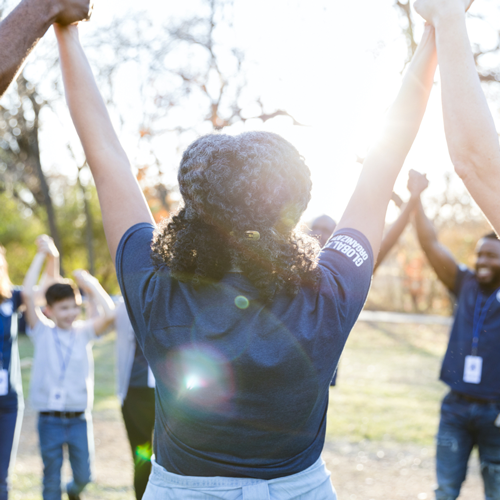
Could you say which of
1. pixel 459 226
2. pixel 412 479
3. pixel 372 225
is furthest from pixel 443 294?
pixel 372 225

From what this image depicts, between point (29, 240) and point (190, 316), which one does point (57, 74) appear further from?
point (190, 316)

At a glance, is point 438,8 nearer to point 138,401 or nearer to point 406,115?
point 406,115

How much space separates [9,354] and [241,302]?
3122mm

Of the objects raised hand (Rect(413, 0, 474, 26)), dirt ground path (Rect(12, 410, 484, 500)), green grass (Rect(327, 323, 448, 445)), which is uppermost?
raised hand (Rect(413, 0, 474, 26))

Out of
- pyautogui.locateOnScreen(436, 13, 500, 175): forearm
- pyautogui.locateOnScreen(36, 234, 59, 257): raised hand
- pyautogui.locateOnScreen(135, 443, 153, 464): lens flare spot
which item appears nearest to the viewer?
pyautogui.locateOnScreen(436, 13, 500, 175): forearm

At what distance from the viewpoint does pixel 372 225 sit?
1252 mm

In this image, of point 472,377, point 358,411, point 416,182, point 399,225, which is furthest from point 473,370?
point 358,411

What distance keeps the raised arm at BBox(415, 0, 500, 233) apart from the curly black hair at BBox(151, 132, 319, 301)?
1.07 ft

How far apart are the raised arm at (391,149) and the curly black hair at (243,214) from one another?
0.59 feet

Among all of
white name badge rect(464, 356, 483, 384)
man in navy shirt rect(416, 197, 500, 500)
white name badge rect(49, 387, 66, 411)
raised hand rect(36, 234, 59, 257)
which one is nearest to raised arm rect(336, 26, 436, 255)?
man in navy shirt rect(416, 197, 500, 500)

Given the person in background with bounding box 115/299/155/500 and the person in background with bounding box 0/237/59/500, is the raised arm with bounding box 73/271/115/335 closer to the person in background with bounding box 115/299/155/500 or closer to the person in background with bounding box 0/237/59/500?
the person in background with bounding box 115/299/155/500

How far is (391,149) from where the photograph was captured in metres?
1.30

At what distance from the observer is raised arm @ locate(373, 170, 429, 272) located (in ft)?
8.37

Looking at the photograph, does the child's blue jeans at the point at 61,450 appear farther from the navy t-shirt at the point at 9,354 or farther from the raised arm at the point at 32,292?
the raised arm at the point at 32,292
